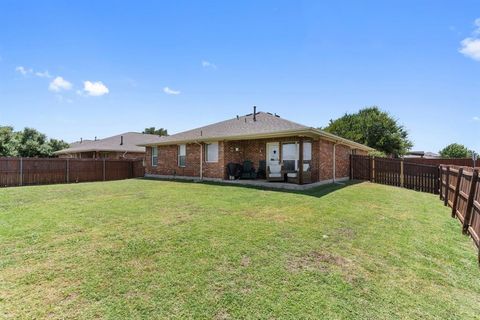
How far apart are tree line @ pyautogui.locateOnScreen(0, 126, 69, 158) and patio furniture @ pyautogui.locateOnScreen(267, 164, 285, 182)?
2684 centimetres

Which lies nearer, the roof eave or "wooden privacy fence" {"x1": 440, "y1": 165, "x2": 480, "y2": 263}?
"wooden privacy fence" {"x1": 440, "y1": 165, "x2": 480, "y2": 263}

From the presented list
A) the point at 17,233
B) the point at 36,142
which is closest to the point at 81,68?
the point at 17,233

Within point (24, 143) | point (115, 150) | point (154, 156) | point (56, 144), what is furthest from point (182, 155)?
point (56, 144)

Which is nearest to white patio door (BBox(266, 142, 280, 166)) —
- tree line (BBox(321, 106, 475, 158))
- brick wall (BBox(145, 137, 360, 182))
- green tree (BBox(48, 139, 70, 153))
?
brick wall (BBox(145, 137, 360, 182))

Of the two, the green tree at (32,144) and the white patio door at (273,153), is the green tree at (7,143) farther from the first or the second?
the white patio door at (273,153)

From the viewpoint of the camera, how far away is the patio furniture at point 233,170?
1450cm

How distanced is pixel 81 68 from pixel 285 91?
12.6 metres

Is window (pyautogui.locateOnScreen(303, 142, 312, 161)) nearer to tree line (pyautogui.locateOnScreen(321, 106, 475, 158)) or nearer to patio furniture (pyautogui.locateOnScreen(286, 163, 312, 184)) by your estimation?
patio furniture (pyautogui.locateOnScreen(286, 163, 312, 184))

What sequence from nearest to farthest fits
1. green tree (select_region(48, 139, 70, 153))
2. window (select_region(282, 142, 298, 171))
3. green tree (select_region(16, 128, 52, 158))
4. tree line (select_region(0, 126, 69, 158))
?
window (select_region(282, 142, 298, 171)), tree line (select_region(0, 126, 69, 158)), green tree (select_region(16, 128, 52, 158)), green tree (select_region(48, 139, 70, 153))

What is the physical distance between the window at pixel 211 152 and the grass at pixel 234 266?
845 centimetres

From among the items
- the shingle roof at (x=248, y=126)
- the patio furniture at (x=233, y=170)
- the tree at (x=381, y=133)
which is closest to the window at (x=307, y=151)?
the shingle roof at (x=248, y=126)

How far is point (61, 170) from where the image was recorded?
16.6 metres

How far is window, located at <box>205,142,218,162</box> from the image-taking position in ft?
49.4

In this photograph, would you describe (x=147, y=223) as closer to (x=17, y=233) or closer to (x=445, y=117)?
(x=17, y=233)
